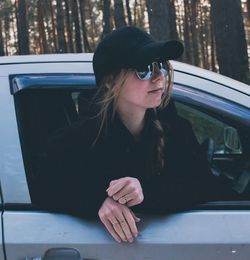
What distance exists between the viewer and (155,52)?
6.65ft

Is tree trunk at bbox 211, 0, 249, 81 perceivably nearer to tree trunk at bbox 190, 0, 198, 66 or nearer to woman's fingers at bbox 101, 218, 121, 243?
woman's fingers at bbox 101, 218, 121, 243

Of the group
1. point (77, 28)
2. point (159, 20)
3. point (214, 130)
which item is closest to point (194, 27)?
point (77, 28)

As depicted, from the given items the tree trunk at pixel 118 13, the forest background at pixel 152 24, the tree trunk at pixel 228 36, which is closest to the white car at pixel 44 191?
the forest background at pixel 152 24

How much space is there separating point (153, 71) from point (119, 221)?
1.87 ft

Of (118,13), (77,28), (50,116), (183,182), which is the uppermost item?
(77,28)

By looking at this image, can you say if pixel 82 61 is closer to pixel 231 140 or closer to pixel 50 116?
pixel 50 116

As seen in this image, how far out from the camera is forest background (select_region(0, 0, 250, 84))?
35.4ft

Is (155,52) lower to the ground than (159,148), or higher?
higher

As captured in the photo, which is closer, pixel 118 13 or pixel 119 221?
pixel 119 221

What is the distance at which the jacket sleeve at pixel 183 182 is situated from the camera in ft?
6.92

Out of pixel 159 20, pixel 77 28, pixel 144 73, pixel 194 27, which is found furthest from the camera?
pixel 194 27

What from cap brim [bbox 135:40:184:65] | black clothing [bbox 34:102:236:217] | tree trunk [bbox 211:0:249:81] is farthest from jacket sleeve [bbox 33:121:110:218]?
tree trunk [bbox 211:0:249:81]

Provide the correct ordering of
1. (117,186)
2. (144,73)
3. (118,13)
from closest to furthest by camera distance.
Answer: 1. (117,186)
2. (144,73)
3. (118,13)

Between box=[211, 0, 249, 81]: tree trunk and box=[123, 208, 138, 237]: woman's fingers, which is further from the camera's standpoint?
box=[211, 0, 249, 81]: tree trunk
